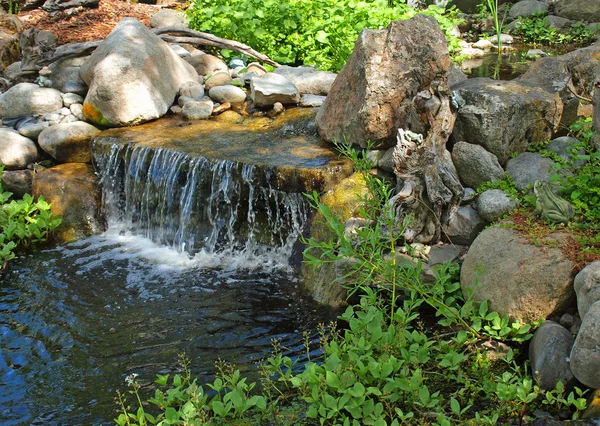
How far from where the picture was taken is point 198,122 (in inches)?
322

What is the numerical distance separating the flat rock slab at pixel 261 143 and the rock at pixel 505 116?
1.23 meters

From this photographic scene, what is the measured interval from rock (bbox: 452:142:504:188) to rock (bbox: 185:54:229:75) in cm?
452

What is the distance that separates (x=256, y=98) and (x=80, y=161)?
228 cm

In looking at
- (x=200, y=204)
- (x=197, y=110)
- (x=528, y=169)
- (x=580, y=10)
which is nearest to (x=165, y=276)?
(x=200, y=204)

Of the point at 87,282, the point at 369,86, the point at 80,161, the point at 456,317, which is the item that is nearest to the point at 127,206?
the point at 80,161

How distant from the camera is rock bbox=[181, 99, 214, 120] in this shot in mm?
8266

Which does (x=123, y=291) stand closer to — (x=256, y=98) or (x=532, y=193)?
(x=256, y=98)

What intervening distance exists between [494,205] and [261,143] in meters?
2.88

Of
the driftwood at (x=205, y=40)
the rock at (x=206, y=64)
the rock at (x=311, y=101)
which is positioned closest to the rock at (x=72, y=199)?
the rock at (x=206, y=64)

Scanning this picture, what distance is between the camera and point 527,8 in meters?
14.4

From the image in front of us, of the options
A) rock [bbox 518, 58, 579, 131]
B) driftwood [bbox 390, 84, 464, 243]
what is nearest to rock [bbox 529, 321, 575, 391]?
driftwood [bbox 390, 84, 464, 243]

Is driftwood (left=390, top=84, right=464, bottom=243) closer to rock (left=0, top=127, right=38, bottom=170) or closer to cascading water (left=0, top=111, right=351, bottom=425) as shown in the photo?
cascading water (left=0, top=111, right=351, bottom=425)

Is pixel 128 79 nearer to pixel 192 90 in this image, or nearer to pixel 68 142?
pixel 192 90

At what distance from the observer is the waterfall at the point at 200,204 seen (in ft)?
21.8
